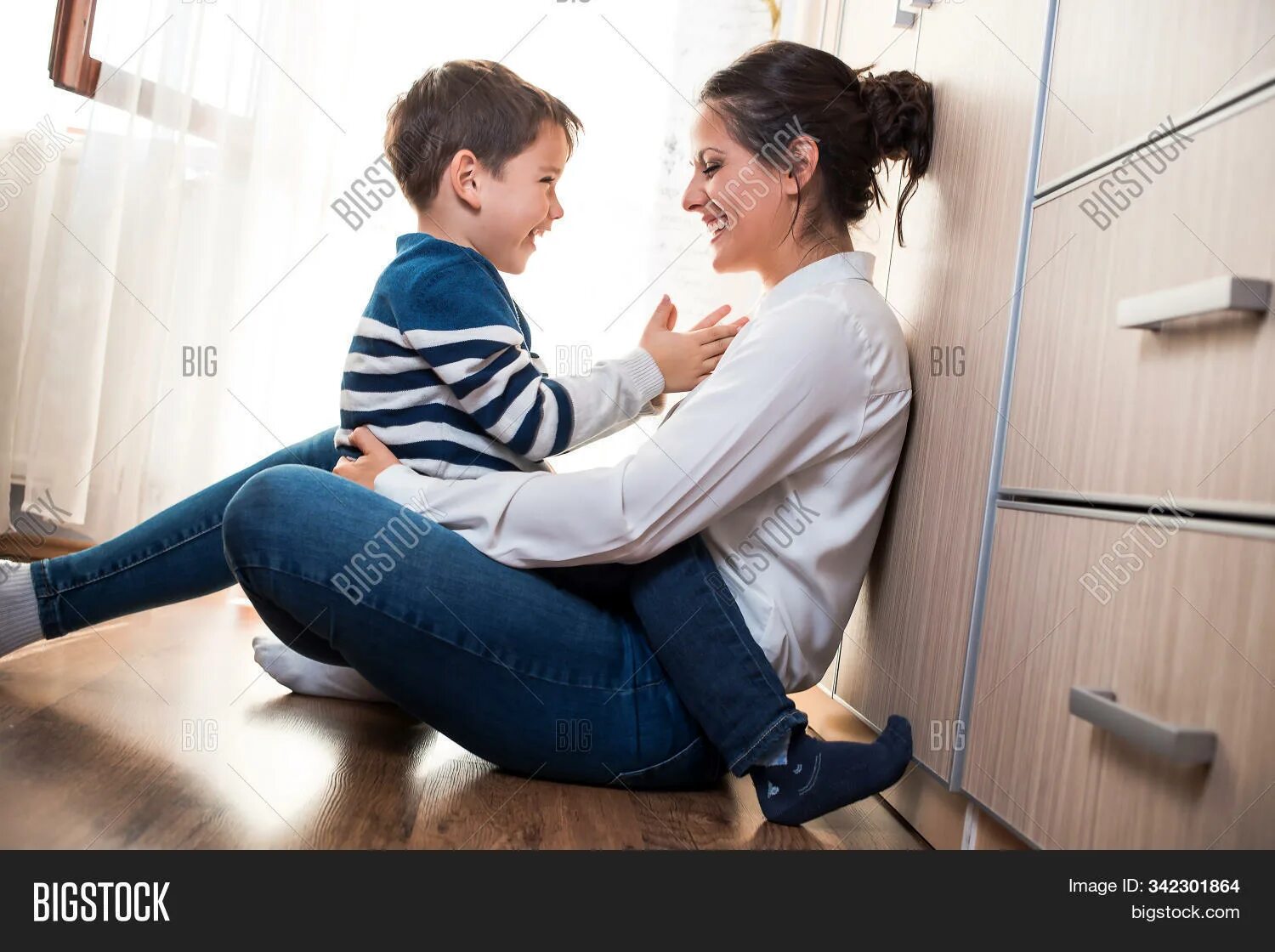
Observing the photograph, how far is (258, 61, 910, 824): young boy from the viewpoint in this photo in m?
0.99

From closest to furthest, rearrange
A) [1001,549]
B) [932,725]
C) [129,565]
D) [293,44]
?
[1001,549] → [932,725] → [129,565] → [293,44]

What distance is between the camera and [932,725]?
983 mm

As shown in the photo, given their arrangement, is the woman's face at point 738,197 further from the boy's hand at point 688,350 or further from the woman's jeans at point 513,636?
the woman's jeans at point 513,636

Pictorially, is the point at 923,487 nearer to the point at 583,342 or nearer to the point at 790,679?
the point at 790,679

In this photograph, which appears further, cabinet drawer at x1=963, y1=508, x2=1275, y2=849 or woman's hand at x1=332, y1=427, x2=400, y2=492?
woman's hand at x1=332, y1=427, x2=400, y2=492

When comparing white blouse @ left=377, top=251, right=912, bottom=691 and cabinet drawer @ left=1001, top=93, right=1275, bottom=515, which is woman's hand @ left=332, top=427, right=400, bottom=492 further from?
cabinet drawer @ left=1001, top=93, right=1275, bottom=515

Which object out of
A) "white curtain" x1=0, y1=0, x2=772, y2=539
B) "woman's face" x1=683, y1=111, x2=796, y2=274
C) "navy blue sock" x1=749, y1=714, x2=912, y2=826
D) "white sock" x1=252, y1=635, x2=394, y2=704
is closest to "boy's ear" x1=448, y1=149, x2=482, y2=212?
"woman's face" x1=683, y1=111, x2=796, y2=274

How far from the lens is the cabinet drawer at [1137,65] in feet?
1.98

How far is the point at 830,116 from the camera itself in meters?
1.14

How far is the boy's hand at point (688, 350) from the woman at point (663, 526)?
119 millimetres

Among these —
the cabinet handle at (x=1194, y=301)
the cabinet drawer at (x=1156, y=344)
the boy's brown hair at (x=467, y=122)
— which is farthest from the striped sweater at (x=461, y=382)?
the cabinet handle at (x=1194, y=301)

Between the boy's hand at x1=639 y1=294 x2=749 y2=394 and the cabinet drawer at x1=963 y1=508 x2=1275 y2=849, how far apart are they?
453mm
